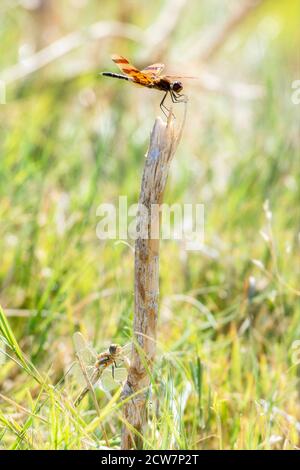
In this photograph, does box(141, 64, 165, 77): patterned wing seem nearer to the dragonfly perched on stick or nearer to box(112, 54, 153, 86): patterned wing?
box(112, 54, 153, 86): patterned wing

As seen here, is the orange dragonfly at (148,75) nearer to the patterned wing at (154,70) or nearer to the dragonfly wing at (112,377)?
the patterned wing at (154,70)

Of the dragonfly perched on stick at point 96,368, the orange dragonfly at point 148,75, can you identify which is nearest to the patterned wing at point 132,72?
→ the orange dragonfly at point 148,75

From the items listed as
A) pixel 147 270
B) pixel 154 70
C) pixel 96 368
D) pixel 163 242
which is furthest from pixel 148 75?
pixel 163 242

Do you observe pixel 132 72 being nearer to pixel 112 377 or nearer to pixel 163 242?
pixel 112 377

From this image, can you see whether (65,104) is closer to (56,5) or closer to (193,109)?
(193,109)

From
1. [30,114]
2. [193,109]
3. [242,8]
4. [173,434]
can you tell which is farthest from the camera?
[242,8]

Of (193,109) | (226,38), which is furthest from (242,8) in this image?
(193,109)

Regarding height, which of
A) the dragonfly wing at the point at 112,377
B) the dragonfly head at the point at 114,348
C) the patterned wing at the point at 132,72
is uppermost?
the patterned wing at the point at 132,72
